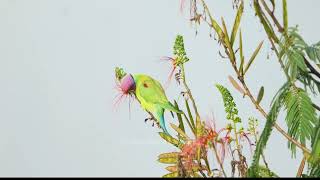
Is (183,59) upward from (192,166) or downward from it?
upward

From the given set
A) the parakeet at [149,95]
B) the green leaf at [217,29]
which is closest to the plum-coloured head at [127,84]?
the parakeet at [149,95]

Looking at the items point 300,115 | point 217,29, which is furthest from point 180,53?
point 300,115

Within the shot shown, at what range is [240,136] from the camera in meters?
0.54

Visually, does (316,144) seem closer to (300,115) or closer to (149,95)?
(300,115)

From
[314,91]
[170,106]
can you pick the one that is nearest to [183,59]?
[170,106]

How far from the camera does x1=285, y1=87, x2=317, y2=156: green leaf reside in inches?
15.9

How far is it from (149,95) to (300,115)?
0.69ft

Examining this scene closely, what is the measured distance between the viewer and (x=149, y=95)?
1.88 feet

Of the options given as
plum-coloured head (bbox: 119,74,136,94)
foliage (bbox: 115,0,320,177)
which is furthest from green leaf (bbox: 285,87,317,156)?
plum-coloured head (bbox: 119,74,136,94)

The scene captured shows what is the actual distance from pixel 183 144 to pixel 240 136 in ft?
0.21

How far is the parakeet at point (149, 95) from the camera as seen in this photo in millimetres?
566

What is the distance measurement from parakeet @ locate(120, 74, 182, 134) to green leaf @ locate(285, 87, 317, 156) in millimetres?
171

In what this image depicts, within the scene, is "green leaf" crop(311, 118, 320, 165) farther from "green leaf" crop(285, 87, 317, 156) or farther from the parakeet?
the parakeet

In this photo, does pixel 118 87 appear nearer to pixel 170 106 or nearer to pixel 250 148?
Answer: pixel 170 106
